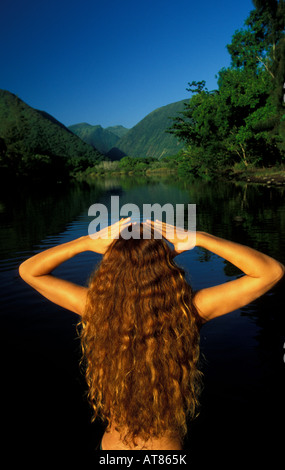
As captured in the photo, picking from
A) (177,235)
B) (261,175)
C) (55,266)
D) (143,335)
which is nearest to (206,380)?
(143,335)

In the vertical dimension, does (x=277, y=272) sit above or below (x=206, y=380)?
above

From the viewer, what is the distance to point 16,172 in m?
87.4

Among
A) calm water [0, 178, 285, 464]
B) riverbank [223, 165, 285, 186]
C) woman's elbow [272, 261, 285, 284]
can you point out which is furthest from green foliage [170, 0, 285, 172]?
woman's elbow [272, 261, 285, 284]

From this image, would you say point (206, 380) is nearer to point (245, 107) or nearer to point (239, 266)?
point (239, 266)

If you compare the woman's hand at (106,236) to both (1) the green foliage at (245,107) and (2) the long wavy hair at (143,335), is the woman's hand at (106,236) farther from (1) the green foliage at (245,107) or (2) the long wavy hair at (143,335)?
(1) the green foliage at (245,107)

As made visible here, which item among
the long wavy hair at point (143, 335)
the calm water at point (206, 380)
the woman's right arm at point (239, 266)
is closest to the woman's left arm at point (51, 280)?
the long wavy hair at point (143, 335)

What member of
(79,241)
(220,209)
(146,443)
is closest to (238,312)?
(146,443)

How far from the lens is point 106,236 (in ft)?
5.62

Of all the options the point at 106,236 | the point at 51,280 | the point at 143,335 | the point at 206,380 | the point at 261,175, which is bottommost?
the point at 206,380

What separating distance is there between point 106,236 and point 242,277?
2.46 feet

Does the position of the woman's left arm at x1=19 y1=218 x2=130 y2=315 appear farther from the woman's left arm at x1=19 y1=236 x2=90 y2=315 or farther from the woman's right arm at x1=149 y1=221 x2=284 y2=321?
the woman's right arm at x1=149 y1=221 x2=284 y2=321

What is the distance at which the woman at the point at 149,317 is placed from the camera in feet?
5.73

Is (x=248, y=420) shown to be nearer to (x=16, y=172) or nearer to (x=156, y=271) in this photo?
(x=156, y=271)

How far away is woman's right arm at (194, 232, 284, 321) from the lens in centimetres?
173
